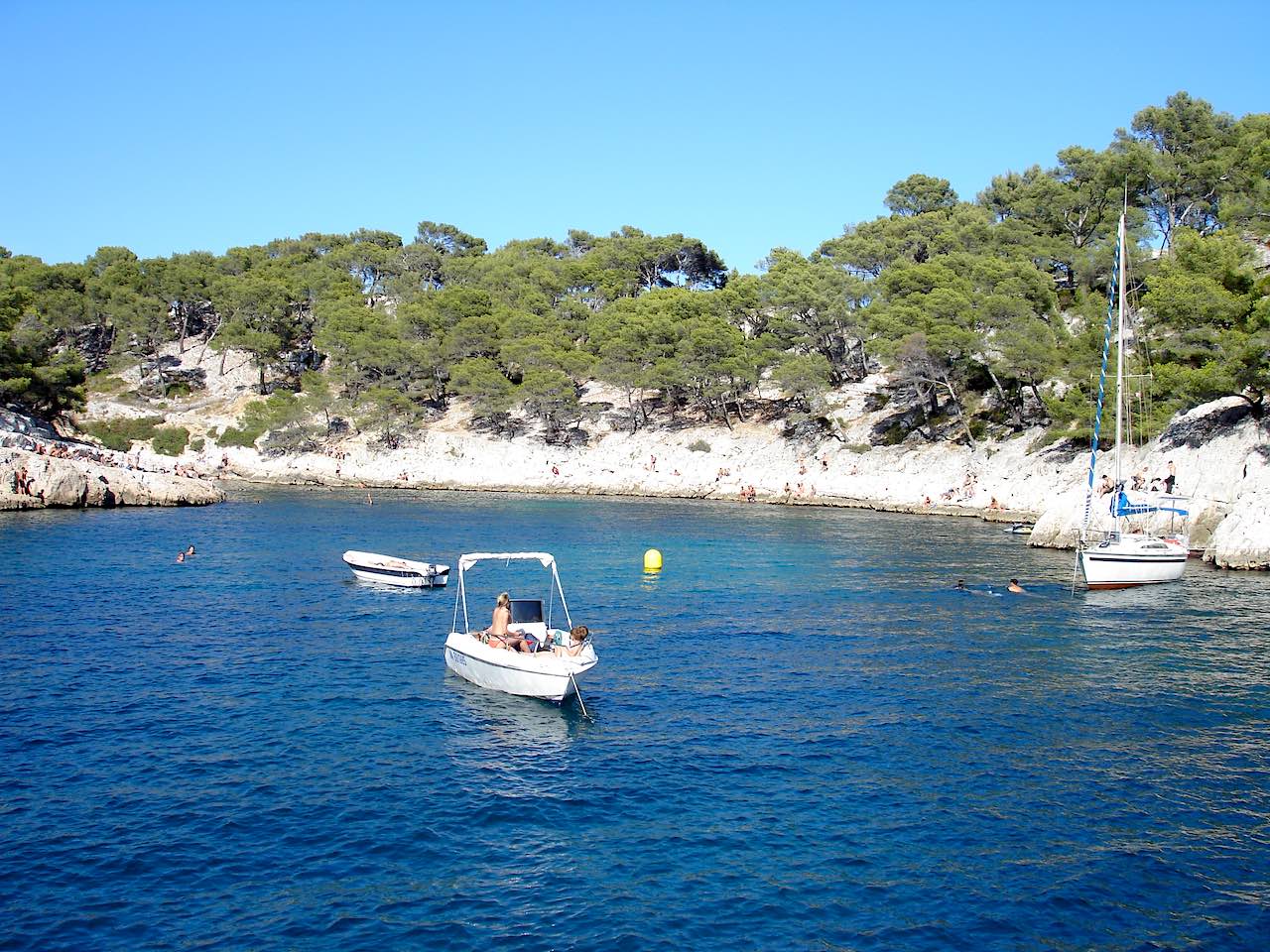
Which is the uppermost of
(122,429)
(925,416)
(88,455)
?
(925,416)

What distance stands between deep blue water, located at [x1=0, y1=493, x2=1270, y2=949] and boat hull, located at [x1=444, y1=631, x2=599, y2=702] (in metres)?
0.57

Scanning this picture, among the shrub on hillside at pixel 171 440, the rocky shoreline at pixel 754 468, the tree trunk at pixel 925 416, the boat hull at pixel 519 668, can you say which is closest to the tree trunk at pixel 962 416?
the rocky shoreline at pixel 754 468

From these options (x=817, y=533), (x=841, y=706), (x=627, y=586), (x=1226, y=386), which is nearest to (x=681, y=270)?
(x=817, y=533)

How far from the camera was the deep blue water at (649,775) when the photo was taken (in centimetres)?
1555

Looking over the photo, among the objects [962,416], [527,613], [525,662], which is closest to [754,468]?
[962,416]

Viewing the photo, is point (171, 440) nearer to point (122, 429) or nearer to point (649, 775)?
point (122, 429)

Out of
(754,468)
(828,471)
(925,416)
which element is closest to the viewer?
(828,471)

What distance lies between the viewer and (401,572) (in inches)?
1729

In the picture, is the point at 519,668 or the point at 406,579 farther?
the point at 406,579

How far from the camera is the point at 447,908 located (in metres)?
15.7

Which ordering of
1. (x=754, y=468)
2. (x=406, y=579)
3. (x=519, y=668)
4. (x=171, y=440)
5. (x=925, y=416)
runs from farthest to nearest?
(x=171, y=440), (x=754, y=468), (x=925, y=416), (x=406, y=579), (x=519, y=668)

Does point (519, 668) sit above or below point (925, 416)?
below

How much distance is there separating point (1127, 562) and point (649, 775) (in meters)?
31.8

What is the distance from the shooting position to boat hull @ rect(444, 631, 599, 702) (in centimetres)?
2514
